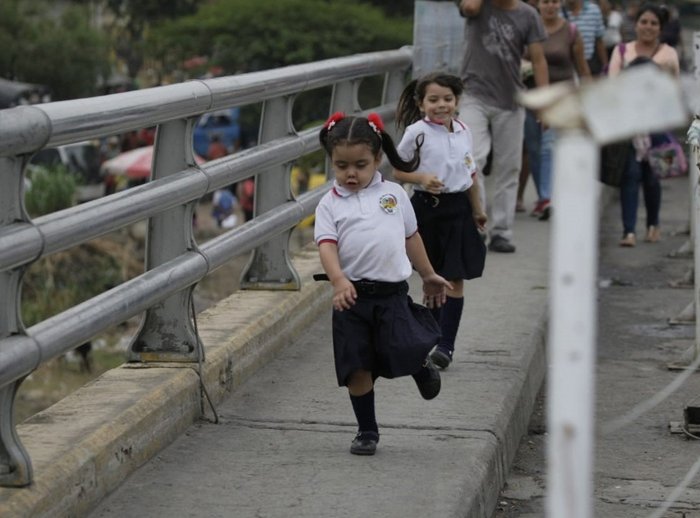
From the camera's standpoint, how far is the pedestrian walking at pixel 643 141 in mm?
11125

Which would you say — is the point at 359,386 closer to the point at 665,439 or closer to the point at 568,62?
the point at 665,439

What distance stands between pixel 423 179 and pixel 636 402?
58.9 inches

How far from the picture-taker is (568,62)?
11375 mm

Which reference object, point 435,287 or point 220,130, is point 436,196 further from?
point 220,130

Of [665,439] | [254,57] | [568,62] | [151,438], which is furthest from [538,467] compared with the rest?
[254,57]

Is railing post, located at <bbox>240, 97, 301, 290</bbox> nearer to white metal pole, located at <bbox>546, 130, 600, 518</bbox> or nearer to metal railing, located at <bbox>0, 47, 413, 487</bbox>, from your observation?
metal railing, located at <bbox>0, 47, 413, 487</bbox>

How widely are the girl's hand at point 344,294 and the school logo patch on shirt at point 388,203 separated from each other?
344 millimetres

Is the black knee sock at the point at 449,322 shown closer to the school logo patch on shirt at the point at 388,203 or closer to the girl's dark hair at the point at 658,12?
the school logo patch on shirt at the point at 388,203

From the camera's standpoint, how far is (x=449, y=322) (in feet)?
22.4

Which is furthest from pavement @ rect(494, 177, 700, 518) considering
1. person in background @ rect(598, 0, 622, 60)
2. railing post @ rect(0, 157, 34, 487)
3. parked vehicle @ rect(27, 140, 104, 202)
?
parked vehicle @ rect(27, 140, 104, 202)

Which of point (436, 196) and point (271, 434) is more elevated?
point (436, 196)

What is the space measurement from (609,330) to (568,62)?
2923 millimetres

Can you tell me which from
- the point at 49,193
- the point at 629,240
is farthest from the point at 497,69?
the point at 49,193

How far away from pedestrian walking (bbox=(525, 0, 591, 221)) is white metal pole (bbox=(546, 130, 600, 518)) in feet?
28.1
